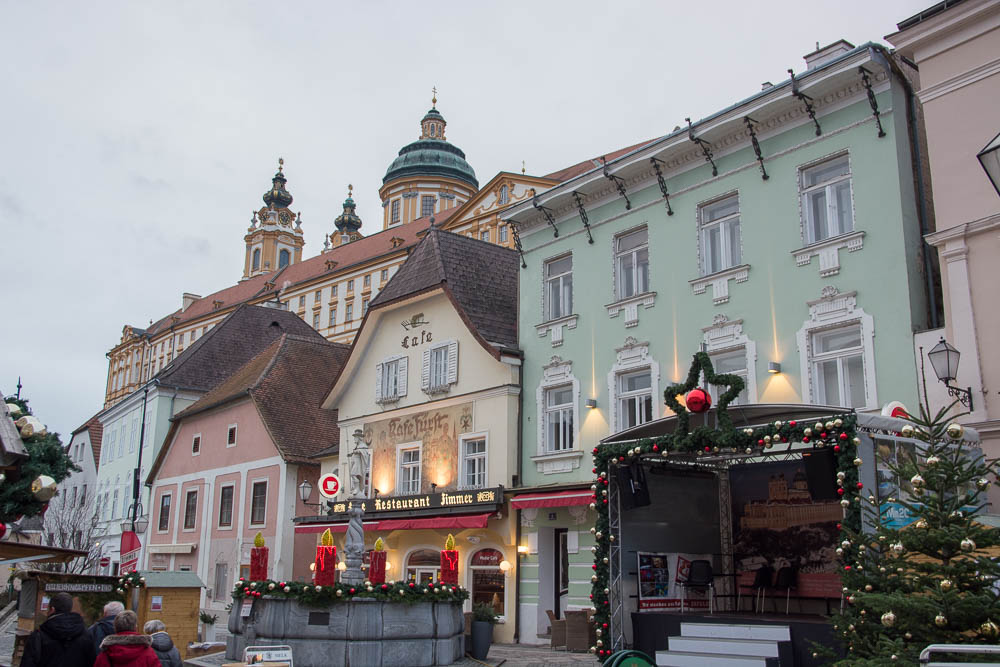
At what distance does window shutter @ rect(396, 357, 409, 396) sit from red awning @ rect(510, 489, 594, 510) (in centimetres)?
640

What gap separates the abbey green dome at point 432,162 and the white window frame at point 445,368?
68.2 meters

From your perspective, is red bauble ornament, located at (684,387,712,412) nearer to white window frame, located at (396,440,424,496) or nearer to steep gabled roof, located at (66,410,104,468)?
white window frame, located at (396,440,424,496)

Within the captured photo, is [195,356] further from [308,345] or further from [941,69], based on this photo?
[941,69]

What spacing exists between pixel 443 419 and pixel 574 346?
16.0ft

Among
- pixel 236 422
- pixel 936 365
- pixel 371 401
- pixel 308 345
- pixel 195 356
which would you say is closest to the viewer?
pixel 936 365

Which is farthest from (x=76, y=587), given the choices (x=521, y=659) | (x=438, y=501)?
(x=438, y=501)

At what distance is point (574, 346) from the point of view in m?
21.7

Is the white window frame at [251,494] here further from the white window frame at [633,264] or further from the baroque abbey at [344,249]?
the baroque abbey at [344,249]

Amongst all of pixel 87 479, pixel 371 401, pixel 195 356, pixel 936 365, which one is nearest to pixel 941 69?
pixel 936 365

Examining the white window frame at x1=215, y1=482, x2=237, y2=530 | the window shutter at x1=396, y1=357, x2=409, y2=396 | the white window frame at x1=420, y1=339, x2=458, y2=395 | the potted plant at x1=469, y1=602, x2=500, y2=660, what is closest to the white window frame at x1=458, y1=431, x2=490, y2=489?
the white window frame at x1=420, y1=339, x2=458, y2=395

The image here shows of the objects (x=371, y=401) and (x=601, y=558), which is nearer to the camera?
(x=601, y=558)

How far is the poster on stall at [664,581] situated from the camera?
582 inches

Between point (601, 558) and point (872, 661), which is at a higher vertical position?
point (601, 558)

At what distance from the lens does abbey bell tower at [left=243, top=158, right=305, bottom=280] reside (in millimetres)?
108812
